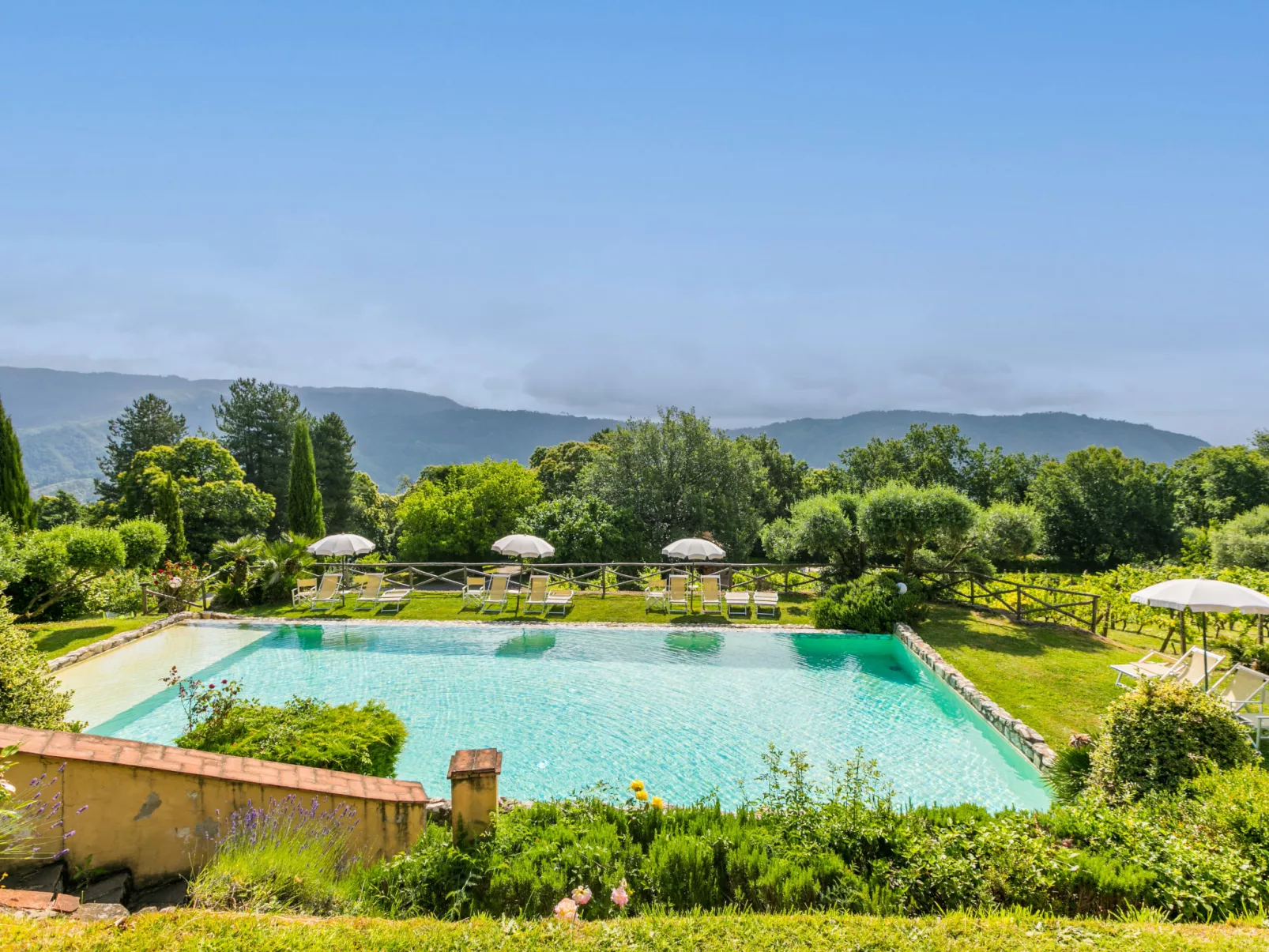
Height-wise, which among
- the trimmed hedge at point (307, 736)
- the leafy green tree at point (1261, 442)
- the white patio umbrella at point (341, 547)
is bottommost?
the trimmed hedge at point (307, 736)

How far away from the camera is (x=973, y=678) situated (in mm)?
9711

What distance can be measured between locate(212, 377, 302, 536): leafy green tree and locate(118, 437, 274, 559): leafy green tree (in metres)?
10.2

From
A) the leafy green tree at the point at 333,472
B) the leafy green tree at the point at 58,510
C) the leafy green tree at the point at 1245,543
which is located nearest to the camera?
the leafy green tree at the point at 1245,543

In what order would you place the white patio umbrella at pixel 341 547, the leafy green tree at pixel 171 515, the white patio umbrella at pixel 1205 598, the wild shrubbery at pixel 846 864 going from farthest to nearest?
the leafy green tree at pixel 171 515 → the white patio umbrella at pixel 341 547 → the white patio umbrella at pixel 1205 598 → the wild shrubbery at pixel 846 864

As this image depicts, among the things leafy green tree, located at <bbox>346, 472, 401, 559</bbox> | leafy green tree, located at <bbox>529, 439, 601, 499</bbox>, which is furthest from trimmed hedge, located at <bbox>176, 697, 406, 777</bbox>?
leafy green tree, located at <bbox>346, 472, 401, 559</bbox>

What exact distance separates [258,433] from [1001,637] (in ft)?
138

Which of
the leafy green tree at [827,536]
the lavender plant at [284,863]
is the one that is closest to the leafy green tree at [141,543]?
the lavender plant at [284,863]

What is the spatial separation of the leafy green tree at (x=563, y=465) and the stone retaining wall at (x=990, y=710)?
86.6ft

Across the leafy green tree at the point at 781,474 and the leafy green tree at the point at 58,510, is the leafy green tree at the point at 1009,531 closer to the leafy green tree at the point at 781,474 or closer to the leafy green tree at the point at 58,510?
the leafy green tree at the point at 781,474

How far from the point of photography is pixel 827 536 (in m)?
15.5

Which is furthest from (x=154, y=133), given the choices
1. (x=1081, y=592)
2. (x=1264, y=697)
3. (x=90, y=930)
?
(x=1081, y=592)

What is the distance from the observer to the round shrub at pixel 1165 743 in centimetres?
514

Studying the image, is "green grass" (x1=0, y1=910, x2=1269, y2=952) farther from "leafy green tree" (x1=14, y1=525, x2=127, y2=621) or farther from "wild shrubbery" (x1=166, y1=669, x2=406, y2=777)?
"leafy green tree" (x1=14, y1=525, x2=127, y2=621)

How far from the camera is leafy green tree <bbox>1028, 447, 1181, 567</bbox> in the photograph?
33.3m
